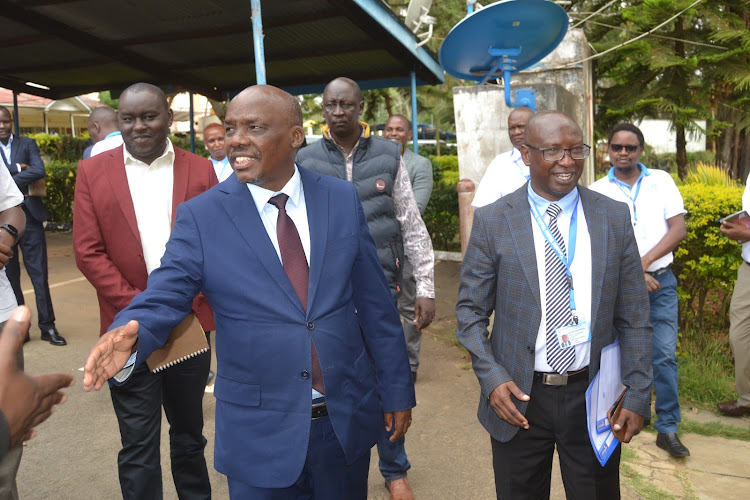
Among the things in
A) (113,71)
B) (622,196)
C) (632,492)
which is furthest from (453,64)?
(113,71)

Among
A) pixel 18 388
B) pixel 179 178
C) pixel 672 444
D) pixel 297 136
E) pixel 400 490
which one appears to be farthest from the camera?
pixel 672 444

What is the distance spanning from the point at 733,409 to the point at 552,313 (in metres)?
3.16

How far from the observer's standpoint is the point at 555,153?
2764 millimetres

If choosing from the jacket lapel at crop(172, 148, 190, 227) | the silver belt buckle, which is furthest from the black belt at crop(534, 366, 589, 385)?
the jacket lapel at crop(172, 148, 190, 227)

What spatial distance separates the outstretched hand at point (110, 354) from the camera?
6.34 feet

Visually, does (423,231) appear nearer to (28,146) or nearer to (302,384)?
(302,384)

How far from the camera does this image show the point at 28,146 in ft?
23.2

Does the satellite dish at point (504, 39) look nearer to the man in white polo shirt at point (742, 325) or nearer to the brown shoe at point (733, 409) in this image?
the man in white polo shirt at point (742, 325)

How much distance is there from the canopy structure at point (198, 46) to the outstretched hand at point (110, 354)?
18.2 feet

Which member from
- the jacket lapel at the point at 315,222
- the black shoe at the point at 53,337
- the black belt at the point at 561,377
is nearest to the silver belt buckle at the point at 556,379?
the black belt at the point at 561,377

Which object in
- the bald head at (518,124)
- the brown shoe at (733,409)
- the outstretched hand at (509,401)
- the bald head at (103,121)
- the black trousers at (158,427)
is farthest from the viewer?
the bald head at (103,121)

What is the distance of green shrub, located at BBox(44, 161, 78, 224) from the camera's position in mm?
14023

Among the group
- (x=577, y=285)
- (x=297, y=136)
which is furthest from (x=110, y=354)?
(x=577, y=285)

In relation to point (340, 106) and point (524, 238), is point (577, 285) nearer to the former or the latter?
point (524, 238)
